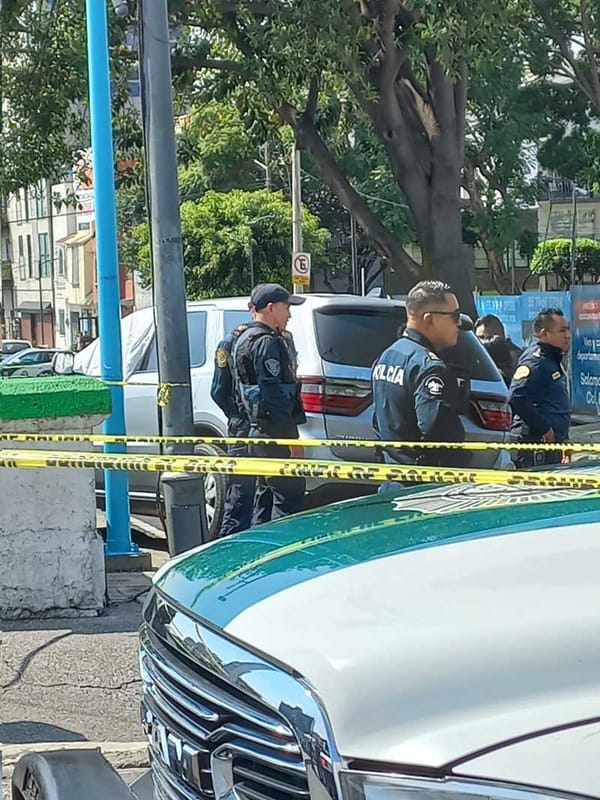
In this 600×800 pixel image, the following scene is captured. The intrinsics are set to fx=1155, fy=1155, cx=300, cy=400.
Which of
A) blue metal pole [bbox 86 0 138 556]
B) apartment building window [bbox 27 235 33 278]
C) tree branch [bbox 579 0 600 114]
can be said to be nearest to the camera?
blue metal pole [bbox 86 0 138 556]

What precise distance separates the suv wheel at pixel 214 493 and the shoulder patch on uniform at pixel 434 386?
2631 mm

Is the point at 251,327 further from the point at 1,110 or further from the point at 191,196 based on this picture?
the point at 191,196

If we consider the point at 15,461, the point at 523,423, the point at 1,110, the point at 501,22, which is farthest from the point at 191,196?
the point at 15,461

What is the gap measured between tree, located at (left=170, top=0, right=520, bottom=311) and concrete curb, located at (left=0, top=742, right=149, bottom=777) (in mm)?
7335

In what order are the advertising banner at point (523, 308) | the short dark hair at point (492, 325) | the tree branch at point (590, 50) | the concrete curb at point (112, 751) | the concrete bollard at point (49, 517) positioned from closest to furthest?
the concrete curb at point (112, 751) → the concrete bollard at point (49, 517) → the short dark hair at point (492, 325) → the tree branch at point (590, 50) → the advertising banner at point (523, 308)

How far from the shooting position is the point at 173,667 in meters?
2.14

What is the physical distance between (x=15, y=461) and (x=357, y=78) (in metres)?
7.07

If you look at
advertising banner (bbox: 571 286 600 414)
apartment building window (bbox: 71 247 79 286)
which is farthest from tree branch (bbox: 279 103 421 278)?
apartment building window (bbox: 71 247 79 286)

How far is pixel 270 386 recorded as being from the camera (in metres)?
6.94

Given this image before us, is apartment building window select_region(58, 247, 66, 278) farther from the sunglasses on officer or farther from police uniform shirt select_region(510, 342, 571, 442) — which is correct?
the sunglasses on officer

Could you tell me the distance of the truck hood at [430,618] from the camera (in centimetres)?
167

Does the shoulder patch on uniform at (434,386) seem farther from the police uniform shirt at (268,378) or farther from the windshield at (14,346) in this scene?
the windshield at (14,346)

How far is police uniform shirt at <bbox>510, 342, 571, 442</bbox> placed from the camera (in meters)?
7.54

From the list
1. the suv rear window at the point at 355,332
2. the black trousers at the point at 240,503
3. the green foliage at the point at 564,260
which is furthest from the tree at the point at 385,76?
the green foliage at the point at 564,260
